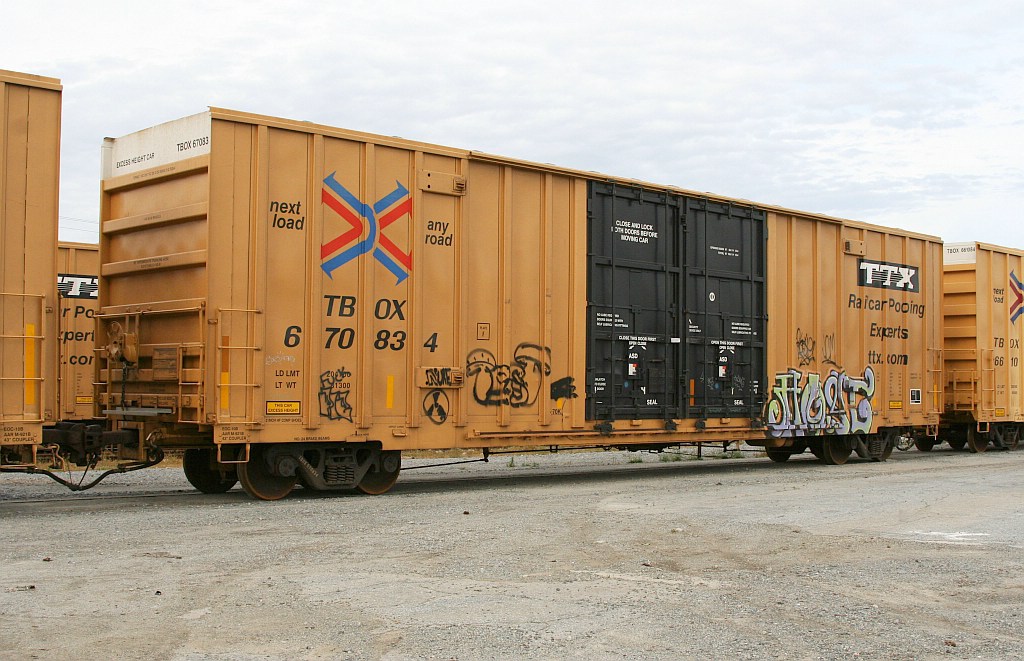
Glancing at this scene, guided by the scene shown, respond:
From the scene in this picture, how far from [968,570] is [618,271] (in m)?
8.10

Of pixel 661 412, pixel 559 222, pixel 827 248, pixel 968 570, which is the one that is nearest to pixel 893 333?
pixel 827 248

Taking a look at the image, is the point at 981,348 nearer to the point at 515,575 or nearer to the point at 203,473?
the point at 203,473

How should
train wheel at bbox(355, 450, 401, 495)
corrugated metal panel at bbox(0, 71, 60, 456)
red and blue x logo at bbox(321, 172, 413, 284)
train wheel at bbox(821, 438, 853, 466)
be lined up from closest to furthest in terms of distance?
corrugated metal panel at bbox(0, 71, 60, 456) → red and blue x logo at bbox(321, 172, 413, 284) → train wheel at bbox(355, 450, 401, 495) → train wheel at bbox(821, 438, 853, 466)

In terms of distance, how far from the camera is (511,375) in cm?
1411

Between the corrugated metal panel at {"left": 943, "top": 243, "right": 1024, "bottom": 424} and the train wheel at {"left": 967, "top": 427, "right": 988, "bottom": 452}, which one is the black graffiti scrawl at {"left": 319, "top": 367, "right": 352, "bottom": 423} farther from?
the train wheel at {"left": 967, "top": 427, "right": 988, "bottom": 452}

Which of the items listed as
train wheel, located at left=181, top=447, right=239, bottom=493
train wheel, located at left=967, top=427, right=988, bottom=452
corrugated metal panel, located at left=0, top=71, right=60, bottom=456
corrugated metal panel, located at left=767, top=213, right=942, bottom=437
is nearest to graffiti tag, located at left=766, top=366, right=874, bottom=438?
corrugated metal panel, located at left=767, top=213, right=942, bottom=437

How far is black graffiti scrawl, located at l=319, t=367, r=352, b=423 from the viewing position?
1241 cm

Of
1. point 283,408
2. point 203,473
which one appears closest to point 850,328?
point 283,408

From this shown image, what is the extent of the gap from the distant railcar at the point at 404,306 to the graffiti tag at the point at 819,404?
0.25 ft

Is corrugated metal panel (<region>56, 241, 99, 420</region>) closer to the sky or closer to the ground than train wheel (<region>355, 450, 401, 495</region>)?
closer to the sky

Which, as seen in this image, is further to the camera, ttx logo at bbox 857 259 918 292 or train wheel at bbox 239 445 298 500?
ttx logo at bbox 857 259 918 292

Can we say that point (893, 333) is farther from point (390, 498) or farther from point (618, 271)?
point (390, 498)

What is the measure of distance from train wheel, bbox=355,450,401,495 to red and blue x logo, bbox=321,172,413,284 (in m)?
2.26

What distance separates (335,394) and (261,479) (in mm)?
1355
